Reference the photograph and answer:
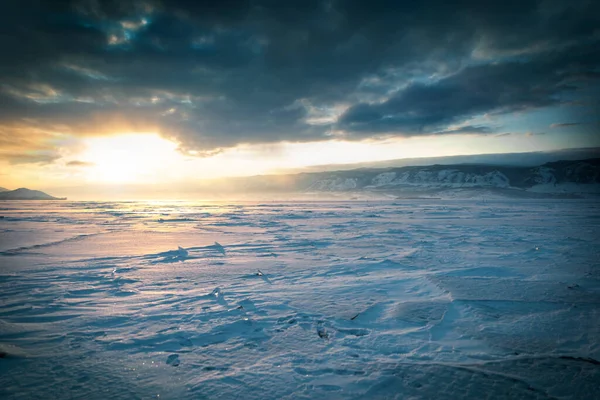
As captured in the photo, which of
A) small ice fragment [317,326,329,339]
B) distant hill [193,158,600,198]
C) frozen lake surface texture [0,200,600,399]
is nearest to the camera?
frozen lake surface texture [0,200,600,399]

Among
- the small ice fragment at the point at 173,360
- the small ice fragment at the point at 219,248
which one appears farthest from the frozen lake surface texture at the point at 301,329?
the small ice fragment at the point at 219,248

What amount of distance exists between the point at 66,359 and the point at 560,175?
481 ft

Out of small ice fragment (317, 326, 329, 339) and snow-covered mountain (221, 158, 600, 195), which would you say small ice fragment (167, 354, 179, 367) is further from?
snow-covered mountain (221, 158, 600, 195)

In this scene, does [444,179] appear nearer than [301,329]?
No

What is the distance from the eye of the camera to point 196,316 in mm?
3900

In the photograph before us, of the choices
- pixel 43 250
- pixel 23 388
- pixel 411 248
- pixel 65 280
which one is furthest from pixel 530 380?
pixel 43 250

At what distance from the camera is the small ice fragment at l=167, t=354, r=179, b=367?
282 centimetres

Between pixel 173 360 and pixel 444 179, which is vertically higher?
pixel 444 179

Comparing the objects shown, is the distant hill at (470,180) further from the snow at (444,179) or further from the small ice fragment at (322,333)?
the small ice fragment at (322,333)

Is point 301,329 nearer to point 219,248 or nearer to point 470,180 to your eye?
point 219,248

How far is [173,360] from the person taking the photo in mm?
2895

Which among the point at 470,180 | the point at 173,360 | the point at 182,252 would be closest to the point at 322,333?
the point at 173,360

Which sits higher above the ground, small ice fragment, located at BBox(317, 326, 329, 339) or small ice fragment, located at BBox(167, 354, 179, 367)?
small ice fragment, located at BBox(167, 354, 179, 367)

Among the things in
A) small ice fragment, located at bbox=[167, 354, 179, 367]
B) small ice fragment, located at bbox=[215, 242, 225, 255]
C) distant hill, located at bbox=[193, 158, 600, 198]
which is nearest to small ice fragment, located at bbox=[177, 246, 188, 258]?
small ice fragment, located at bbox=[215, 242, 225, 255]
